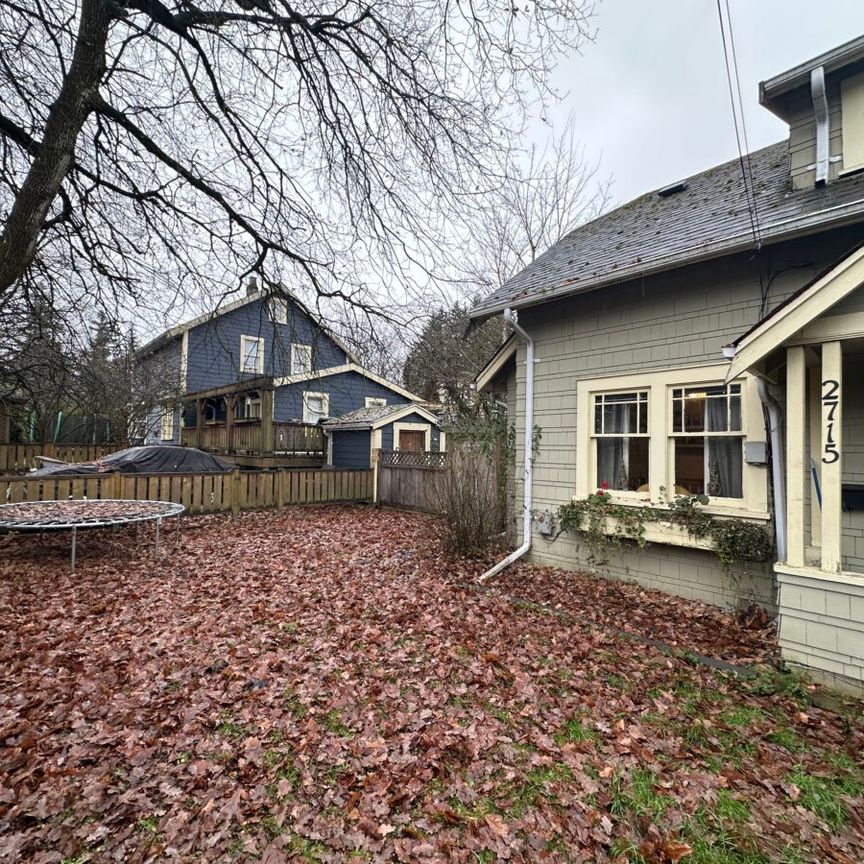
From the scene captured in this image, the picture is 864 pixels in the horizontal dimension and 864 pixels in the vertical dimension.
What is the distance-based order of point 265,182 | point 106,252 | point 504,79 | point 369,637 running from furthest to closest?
point 106,252, point 265,182, point 504,79, point 369,637

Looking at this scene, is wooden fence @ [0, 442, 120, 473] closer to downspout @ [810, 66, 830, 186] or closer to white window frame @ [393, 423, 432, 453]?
white window frame @ [393, 423, 432, 453]

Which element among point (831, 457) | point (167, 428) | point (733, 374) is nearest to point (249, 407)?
point (167, 428)

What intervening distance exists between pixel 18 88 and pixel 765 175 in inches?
380

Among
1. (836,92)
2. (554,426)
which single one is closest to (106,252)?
(554,426)

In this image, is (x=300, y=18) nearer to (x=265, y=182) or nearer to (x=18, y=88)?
(x=265, y=182)

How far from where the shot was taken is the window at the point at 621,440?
6.21 m

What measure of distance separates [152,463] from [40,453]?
8.27 meters

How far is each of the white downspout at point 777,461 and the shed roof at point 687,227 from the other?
65.2 inches

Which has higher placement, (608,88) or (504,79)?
(608,88)

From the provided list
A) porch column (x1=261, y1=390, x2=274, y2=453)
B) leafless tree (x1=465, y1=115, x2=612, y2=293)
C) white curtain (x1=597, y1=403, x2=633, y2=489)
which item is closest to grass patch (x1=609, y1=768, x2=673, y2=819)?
white curtain (x1=597, y1=403, x2=633, y2=489)

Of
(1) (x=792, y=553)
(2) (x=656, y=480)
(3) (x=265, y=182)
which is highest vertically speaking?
(3) (x=265, y=182)

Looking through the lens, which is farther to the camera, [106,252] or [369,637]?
[106,252]

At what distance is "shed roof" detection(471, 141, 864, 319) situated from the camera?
4.85 m

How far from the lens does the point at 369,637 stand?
4.73 metres
